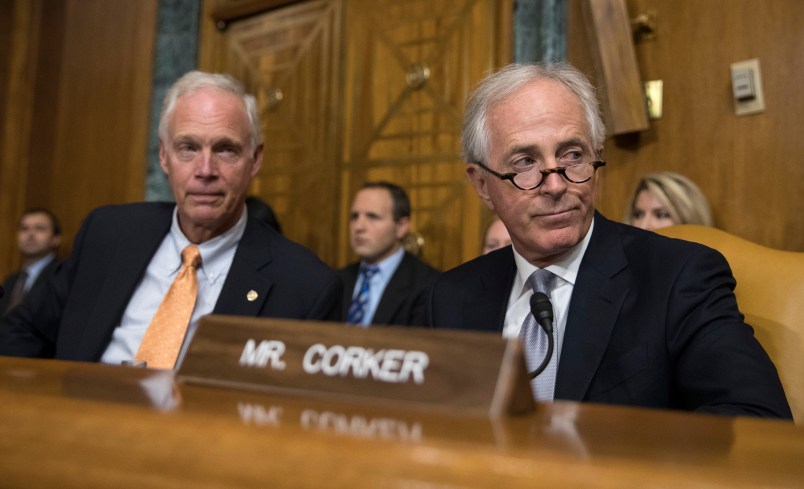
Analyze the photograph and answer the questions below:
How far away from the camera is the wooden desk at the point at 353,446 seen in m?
0.41

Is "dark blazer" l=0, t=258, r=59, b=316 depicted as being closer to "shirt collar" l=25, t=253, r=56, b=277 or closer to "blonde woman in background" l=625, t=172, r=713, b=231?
"shirt collar" l=25, t=253, r=56, b=277

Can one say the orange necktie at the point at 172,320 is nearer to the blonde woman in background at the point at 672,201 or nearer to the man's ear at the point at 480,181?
the man's ear at the point at 480,181

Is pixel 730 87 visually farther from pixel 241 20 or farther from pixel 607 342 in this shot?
pixel 241 20

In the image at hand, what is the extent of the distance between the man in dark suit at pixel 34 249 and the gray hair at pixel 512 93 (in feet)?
14.6

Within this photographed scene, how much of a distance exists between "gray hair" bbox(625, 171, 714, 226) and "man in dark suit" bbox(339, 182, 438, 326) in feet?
4.74

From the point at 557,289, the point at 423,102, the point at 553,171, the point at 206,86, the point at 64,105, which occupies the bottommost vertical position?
the point at 557,289

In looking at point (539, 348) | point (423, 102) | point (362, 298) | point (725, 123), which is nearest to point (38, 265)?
point (362, 298)

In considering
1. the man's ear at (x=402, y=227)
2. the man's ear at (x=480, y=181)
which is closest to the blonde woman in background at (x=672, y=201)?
the man's ear at (x=480, y=181)

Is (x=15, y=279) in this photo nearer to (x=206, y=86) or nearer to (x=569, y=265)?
(x=206, y=86)

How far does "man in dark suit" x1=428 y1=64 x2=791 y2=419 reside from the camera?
1.30 meters

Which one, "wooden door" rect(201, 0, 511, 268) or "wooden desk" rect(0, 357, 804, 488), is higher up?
"wooden door" rect(201, 0, 511, 268)

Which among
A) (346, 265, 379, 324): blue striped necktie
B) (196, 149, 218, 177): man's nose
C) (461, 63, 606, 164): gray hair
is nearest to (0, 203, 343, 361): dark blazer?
(196, 149, 218, 177): man's nose

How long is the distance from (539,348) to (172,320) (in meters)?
0.92

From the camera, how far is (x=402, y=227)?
14.4 feet
